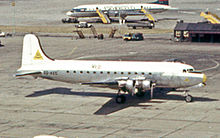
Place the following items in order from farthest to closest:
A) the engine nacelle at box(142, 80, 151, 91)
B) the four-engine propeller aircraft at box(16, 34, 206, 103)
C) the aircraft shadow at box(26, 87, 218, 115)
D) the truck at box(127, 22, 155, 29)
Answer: the truck at box(127, 22, 155, 29) → the four-engine propeller aircraft at box(16, 34, 206, 103) → the aircraft shadow at box(26, 87, 218, 115) → the engine nacelle at box(142, 80, 151, 91)

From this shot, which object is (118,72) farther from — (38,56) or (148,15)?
(148,15)

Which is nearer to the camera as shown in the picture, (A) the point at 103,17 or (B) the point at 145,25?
(B) the point at 145,25

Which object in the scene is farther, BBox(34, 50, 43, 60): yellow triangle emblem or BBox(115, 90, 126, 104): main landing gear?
BBox(34, 50, 43, 60): yellow triangle emblem

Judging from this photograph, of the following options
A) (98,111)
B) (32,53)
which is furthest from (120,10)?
(98,111)

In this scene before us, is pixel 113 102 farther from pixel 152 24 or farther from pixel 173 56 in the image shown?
pixel 152 24

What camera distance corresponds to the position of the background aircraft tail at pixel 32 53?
56031mm

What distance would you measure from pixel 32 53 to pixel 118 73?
1156cm

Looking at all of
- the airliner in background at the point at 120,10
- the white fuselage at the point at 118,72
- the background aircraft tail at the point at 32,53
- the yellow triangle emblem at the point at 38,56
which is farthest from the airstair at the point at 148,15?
the white fuselage at the point at 118,72

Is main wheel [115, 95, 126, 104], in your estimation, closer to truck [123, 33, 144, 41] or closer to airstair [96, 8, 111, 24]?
truck [123, 33, 144, 41]

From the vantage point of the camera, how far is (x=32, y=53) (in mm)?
56438

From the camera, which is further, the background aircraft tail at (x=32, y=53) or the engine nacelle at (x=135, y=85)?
the background aircraft tail at (x=32, y=53)

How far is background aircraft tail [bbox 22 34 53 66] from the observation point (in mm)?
56031

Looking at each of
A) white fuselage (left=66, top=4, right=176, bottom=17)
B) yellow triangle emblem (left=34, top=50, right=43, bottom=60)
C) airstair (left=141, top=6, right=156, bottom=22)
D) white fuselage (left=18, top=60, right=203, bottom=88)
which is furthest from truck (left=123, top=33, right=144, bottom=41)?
white fuselage (left=18, top=60, right=203, bottom=88)

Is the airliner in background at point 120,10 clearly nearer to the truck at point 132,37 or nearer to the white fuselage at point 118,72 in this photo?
the truck at point 132,37
